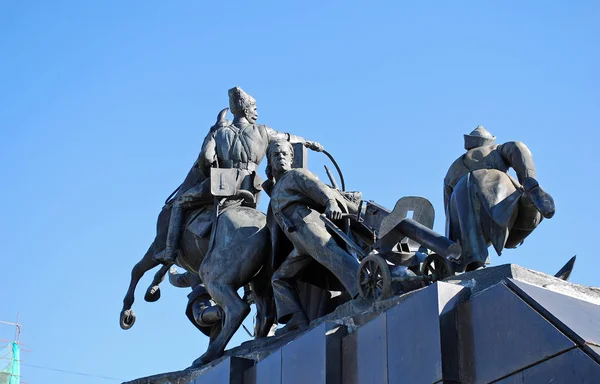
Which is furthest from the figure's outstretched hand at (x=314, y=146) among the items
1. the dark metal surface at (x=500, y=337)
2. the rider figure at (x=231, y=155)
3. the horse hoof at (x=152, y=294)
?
the dark metal surface at (x=500, y=337)

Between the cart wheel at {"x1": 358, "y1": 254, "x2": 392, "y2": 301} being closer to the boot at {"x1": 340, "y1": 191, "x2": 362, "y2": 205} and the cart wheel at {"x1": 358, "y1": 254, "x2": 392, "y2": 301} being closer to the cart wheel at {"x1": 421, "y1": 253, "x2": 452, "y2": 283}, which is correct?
the cart wheel at {"x1": 421, "y1": 253, "x2": 452, "y2": 283}

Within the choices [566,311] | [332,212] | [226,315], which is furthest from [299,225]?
[566,311]

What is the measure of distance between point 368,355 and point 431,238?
61.3 inches

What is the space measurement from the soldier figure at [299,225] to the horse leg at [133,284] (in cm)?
302

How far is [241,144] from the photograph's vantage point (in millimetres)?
16281

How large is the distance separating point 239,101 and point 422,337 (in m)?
6.78

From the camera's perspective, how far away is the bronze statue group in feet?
41.6

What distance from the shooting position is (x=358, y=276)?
Result: 1271cm

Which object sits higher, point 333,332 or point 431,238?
point 431,238

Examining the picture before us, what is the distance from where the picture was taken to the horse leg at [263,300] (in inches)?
601

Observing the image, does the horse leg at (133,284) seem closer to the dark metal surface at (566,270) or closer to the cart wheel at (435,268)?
the cart wheel at (435,268)

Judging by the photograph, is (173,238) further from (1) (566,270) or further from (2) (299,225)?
(1) (566,270)

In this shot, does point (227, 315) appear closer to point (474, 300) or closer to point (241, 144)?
point (241, 144)

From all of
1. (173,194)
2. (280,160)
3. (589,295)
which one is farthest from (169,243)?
(589,295)
